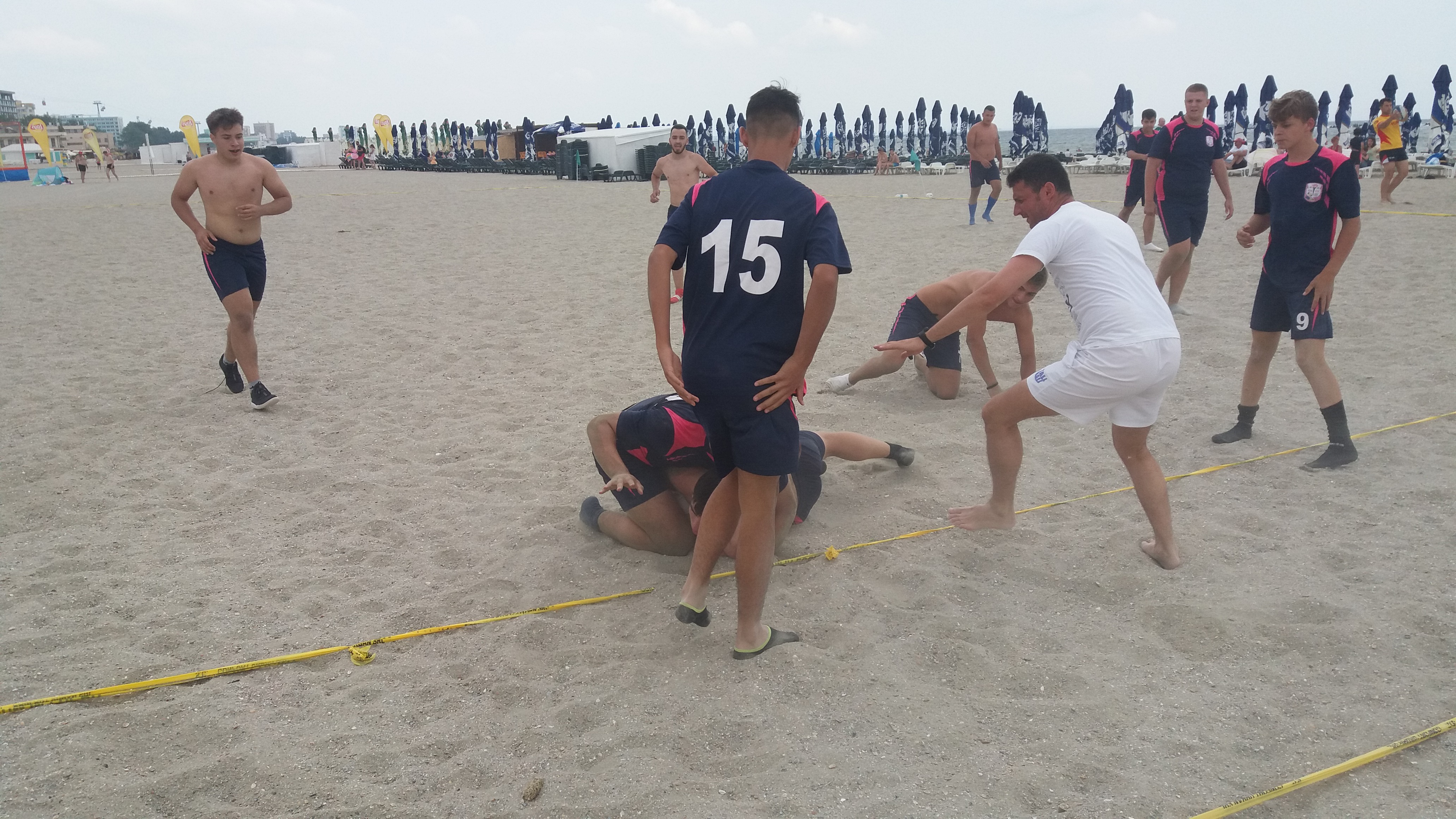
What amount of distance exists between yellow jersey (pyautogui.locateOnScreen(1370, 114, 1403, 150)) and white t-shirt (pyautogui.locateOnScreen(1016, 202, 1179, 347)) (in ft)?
45.0

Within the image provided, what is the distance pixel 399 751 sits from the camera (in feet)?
7.98

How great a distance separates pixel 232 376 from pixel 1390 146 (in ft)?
53.0

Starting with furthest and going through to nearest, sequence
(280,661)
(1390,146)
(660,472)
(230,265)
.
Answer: (1390,146)
(230,265)
(660,472)
(280,661)

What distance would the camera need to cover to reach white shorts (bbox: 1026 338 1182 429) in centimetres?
307

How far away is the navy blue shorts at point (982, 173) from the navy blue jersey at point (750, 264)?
434 inches

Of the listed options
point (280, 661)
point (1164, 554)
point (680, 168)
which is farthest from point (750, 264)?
point (680, 168)

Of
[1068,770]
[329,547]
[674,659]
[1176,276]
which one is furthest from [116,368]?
[1176,276]

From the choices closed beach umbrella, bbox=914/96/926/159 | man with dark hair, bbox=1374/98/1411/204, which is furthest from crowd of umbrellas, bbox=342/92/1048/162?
man with dark hair, bbox=1374/98/1411/204

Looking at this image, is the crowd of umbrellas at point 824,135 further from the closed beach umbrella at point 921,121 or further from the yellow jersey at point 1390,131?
the yellow jersey at point 1390,131

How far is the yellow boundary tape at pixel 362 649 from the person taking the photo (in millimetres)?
2617

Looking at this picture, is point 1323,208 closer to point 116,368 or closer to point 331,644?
point 331,644

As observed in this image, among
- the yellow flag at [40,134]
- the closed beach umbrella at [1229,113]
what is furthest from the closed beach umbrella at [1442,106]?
the yellow flag at [40,134]

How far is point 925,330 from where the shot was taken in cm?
537

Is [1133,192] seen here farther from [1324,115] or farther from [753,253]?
[1324,115]
